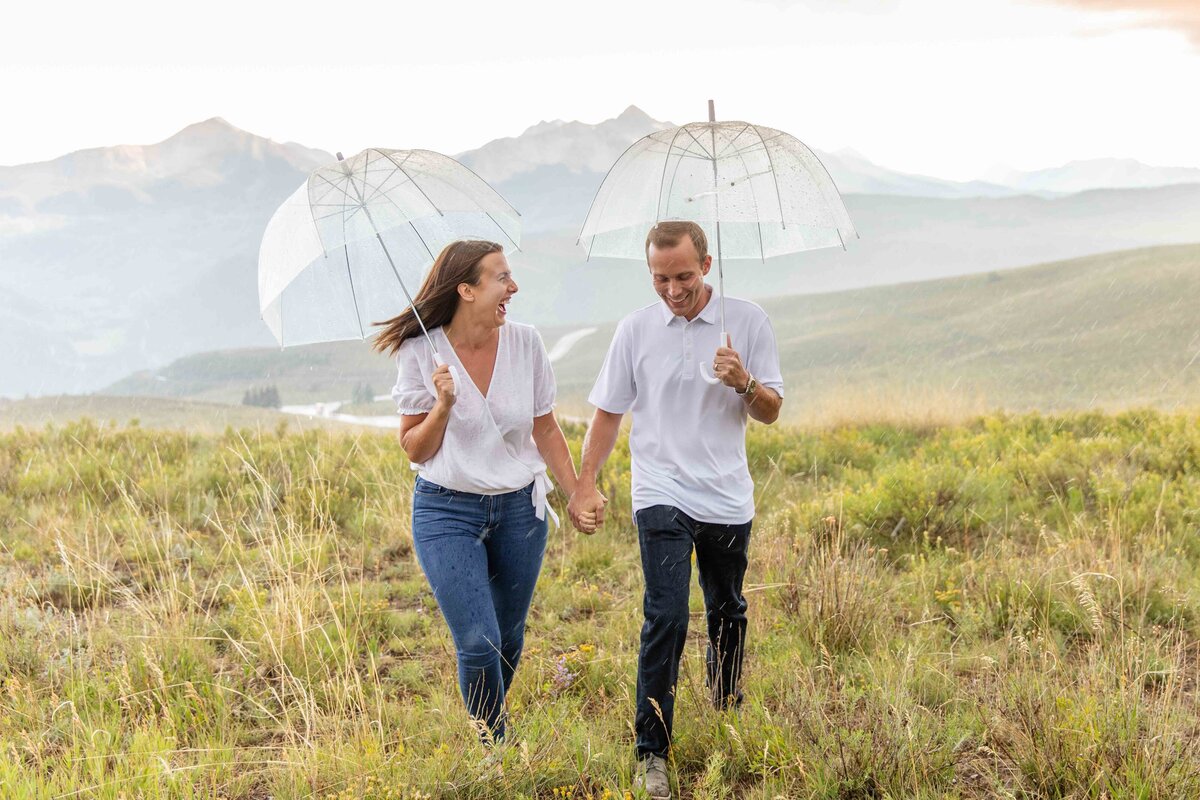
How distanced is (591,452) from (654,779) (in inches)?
50.2

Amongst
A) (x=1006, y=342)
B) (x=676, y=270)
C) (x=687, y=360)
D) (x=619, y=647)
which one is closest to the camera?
(x=676, y=270)

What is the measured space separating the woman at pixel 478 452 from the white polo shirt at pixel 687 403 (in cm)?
36

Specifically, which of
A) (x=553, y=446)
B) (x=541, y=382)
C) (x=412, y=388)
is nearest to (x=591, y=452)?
(x=553, y=446)

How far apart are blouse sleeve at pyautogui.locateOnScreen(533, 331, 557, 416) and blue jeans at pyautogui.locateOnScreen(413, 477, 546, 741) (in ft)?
1.12

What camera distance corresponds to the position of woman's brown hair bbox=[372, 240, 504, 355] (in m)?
3.89

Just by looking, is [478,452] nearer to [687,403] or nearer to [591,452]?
[591,452]

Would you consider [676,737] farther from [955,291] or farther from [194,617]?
[955,291]

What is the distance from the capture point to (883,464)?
984 cm

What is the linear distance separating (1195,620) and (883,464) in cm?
463

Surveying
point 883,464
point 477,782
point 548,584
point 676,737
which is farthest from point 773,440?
point 477,782

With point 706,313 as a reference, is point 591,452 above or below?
below

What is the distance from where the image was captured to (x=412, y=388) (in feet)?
12.7

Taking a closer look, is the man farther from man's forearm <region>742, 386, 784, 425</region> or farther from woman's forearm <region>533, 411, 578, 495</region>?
woman's forearm <region>533, 411, 578, 495</region>

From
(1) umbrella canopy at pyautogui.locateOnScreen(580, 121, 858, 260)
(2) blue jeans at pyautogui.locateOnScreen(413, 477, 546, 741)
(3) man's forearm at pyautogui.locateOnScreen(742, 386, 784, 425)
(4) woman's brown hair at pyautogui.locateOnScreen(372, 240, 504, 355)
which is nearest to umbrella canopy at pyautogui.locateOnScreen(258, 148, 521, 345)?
(4) woman's brown hair at pyautogui.locateOnScreen(372, 240, 504, 355)
